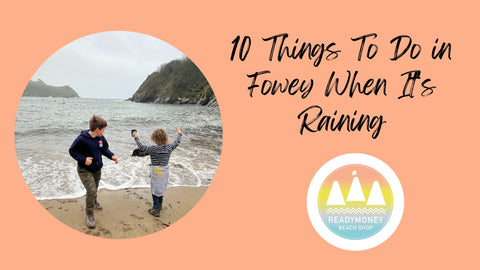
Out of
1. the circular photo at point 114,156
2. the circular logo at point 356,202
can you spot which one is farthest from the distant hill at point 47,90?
the circular logo at point 356,202

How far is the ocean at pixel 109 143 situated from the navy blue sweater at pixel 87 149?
1.08m

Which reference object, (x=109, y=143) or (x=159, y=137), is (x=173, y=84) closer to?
(x=109, y=143)

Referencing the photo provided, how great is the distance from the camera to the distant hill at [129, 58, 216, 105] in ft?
17.0

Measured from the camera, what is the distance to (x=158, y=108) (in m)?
8.07

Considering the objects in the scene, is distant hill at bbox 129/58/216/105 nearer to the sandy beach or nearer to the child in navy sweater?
the child in navy sweater

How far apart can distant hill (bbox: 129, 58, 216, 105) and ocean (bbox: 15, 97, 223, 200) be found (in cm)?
36

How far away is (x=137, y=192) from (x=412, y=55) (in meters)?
4.71

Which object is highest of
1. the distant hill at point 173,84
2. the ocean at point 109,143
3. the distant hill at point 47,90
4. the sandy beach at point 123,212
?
the distant hill at point 173,84

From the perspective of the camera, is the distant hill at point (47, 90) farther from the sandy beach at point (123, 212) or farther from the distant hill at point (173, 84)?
the sandy beach at point (123, 212)

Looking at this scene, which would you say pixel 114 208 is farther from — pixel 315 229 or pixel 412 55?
pixel 412 55

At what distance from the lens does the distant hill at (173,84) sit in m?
5.19

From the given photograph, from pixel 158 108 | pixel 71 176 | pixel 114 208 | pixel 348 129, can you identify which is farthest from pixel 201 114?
pixel 348 129

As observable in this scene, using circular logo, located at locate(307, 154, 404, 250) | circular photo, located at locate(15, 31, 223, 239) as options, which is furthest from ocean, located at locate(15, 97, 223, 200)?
circular logo, located at locate(307, 154, 404, 250)

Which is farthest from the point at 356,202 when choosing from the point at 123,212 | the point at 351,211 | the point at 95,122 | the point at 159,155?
the point at 95,122
